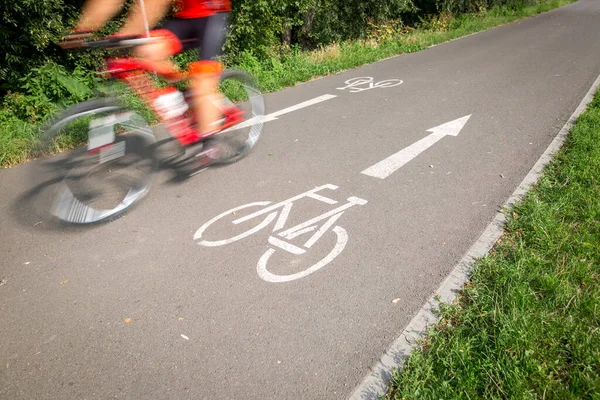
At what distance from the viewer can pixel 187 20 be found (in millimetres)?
4633

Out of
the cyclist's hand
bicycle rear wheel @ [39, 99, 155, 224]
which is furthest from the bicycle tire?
the cyclist's hand

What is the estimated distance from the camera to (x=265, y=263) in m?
3.41

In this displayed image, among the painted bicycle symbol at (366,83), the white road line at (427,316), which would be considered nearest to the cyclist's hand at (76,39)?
the white road line at (427,316)

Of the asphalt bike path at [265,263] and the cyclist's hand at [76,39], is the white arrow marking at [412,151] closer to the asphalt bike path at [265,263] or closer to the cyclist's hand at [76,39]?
the asphalt bike path at [265,263]

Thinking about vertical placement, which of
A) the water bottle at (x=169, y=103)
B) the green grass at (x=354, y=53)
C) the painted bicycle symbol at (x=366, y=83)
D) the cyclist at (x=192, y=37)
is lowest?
the painted bicycle symbol at (x=366, y=83)

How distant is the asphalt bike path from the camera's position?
2.52 meters

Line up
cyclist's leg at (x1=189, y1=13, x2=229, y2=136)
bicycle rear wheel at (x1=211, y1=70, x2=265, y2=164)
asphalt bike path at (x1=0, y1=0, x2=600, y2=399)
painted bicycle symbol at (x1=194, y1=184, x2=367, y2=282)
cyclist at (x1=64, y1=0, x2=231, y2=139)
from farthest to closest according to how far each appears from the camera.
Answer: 1. bicycle rear wheel at (x1=211, y1=70, x2=265, y2=164)
2. cyclist's leg at (x1=189, y1=13, x2=229, y2=136)
3. cyclist at (x1=64, y1=0, x2=231, y2=139)
4. painted bicycle symbol at (x1=194, y1=184, x2=367, y2=282)
5. asphalt bike path at (x1=0, y1=0, x2=600, y2=399)

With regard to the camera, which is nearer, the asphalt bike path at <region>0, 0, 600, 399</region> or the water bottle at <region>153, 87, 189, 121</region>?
the asphalt bike path at <region>0, 0, 600, 399</region>

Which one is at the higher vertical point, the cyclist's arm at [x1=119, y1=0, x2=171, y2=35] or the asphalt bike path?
the cyclist's arm at [x1=119, y1=0, x2=171, y2=35]

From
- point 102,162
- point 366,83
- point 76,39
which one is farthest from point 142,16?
point 366,83

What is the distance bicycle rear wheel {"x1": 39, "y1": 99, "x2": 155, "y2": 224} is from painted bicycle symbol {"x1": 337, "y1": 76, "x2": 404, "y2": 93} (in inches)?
215

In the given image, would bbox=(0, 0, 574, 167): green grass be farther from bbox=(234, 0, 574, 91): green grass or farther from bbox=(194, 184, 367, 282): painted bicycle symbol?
bbox=(194, 184, 367, 282): painted bicycle symbol

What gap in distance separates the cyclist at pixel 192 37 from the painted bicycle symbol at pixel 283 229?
133 cm

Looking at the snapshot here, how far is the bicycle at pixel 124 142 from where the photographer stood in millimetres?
3893
